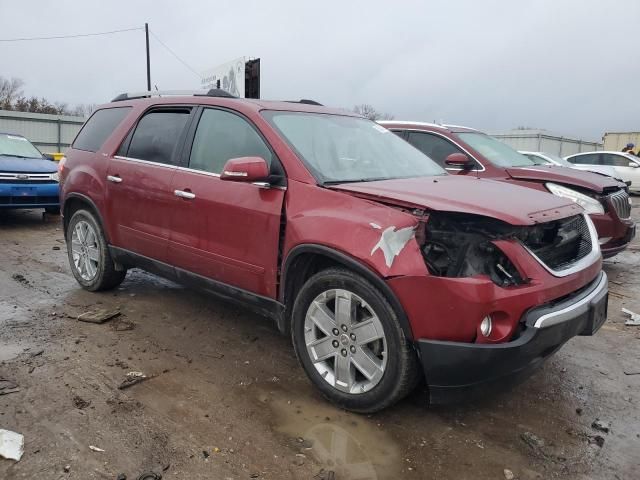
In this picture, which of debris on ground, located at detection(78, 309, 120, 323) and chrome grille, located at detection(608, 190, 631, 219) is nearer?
debris on ground, located at detection(78, 309, 120, 323)

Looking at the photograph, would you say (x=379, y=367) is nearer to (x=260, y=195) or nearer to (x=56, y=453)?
(x=260, y=195)

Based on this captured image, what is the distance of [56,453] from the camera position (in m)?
2.60

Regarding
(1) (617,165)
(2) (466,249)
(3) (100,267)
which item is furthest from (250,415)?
(1) (617,165)

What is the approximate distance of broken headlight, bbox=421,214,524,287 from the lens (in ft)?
8.93

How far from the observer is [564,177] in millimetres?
6117

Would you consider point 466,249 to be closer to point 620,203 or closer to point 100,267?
point 100,267

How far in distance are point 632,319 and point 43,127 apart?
84.0ft

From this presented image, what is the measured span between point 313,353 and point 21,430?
64.0 inches

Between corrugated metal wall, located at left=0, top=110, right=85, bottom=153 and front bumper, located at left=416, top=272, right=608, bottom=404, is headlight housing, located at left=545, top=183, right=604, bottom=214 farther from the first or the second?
corrugated metal wall, located at left=0, top=110, right=85, bottom=153

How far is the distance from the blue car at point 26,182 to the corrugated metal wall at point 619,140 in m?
28.9

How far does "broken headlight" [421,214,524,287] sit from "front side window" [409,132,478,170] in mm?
4060

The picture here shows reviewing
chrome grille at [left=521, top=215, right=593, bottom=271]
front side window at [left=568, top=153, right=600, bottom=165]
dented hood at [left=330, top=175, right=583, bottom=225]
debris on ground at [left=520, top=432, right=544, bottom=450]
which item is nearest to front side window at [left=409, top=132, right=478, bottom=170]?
dented hood at [left=330, top=175, right=583, bottom=225]

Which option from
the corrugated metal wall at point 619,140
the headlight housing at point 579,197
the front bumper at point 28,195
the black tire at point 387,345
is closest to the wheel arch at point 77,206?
the black tire at point 387,345

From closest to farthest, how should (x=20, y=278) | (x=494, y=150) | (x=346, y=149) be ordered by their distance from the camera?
(x=346, y=149) < (x=20, y=278) < (x=494, y=150)
